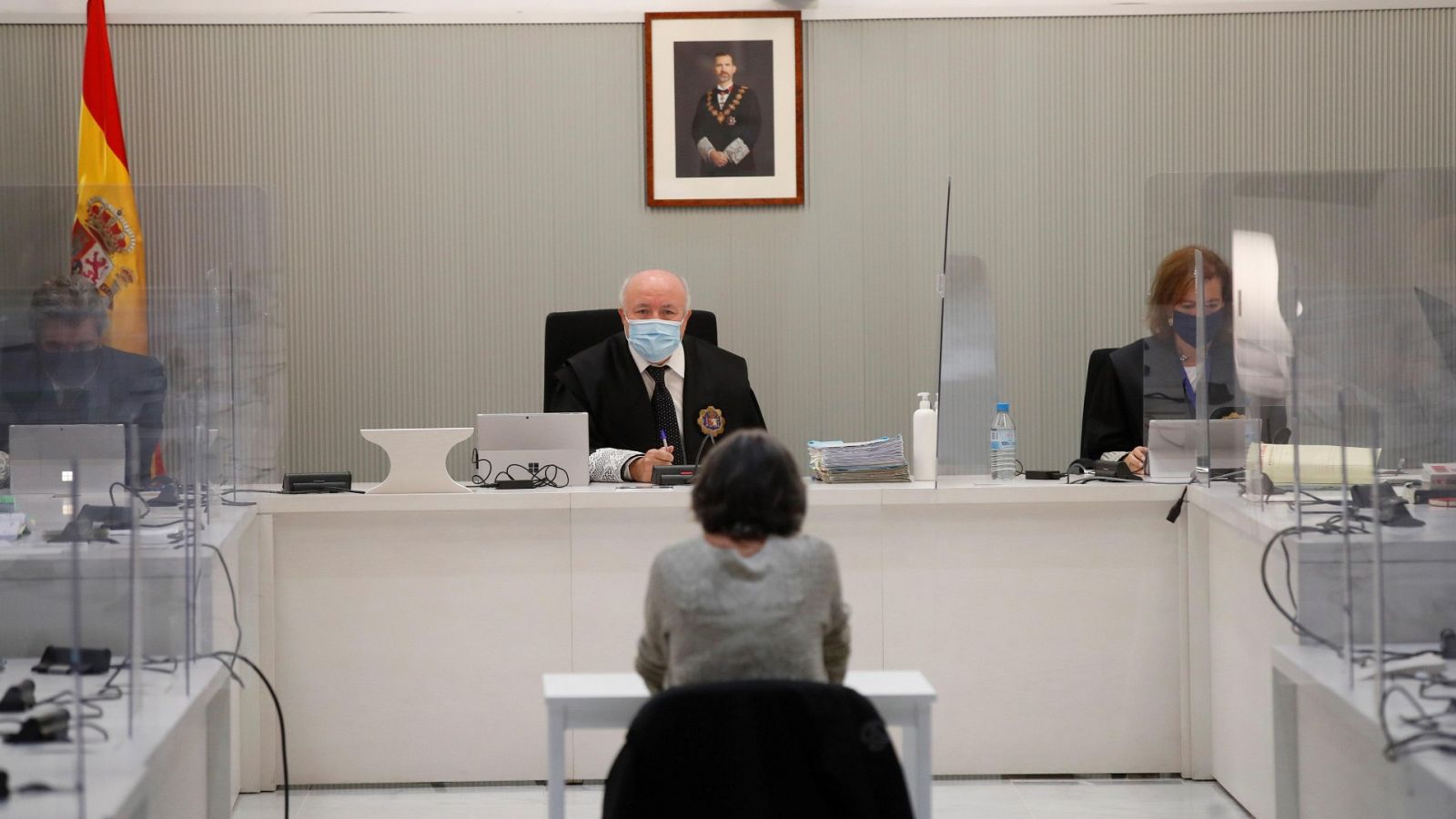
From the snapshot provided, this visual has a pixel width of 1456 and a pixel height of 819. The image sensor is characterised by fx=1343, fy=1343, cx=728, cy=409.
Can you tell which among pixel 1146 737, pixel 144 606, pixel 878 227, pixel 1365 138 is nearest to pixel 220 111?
pixel 878 227

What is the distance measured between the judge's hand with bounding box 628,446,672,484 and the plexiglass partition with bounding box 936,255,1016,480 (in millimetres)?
707

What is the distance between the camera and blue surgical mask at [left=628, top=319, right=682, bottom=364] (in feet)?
12.5

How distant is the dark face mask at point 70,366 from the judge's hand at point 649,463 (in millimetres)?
1311

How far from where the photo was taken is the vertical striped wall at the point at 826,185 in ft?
15.9

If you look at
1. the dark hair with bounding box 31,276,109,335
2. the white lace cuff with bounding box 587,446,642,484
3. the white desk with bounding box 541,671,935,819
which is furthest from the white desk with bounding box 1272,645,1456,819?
the dark hair with bounding box 31,276,109,335

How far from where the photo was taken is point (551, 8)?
4.84 metres

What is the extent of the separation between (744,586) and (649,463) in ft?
5.60

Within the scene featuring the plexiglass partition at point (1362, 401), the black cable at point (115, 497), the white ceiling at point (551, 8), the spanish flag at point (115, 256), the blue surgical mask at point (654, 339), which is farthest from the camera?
the white ceiling at point (551, 8)

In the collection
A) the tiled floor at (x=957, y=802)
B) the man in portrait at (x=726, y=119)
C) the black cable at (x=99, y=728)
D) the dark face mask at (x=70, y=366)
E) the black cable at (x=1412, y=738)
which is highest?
the man in portrait at (x=726, y=119)

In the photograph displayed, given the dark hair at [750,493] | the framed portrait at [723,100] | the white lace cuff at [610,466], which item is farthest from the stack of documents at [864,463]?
the framed portrait at [723,100]

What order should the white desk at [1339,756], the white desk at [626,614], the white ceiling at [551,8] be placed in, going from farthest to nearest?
the white ceiling at [551,8] < the white desk at [626,614] < the white desk at [1339,756]

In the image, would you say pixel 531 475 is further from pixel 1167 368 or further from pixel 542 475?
pixel 1167 368

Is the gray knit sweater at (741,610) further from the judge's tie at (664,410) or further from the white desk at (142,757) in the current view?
the judge's tie at (664,410)

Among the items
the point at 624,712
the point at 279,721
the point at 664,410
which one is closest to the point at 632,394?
the point at 664,410
